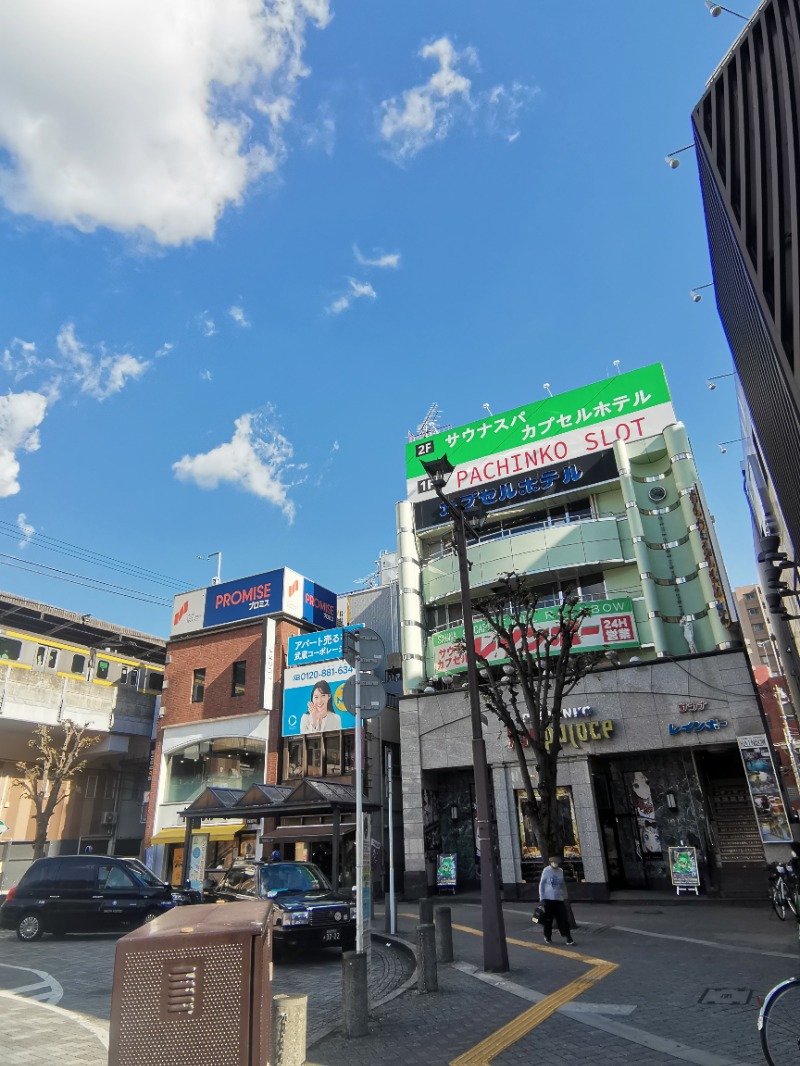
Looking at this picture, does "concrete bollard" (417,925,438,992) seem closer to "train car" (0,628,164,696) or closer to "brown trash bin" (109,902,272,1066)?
"brown trash bin" (109,902,272,1066)

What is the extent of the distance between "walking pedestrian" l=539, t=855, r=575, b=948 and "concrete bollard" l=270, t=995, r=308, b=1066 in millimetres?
8392

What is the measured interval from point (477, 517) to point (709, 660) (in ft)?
41.7

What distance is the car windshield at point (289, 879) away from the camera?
41.1ft

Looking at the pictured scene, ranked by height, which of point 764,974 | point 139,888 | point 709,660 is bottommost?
point 764,974

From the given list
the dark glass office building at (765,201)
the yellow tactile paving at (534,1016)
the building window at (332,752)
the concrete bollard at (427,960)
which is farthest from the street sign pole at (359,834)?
the building window at (332,752)

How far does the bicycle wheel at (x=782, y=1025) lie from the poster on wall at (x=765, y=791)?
642 inches

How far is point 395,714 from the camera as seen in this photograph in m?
30.2

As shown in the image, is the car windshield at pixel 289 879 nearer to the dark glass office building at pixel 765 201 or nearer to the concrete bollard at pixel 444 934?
the concrete bollard at pixel 444 934

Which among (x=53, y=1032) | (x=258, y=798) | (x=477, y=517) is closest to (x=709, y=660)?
(x=477, y=517)

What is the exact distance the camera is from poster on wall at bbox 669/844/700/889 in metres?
19.7

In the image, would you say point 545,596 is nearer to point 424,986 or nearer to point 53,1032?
point 424,986

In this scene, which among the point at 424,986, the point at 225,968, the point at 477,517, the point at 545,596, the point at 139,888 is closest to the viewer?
the point at 225,968

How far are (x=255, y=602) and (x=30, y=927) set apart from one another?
19225mm

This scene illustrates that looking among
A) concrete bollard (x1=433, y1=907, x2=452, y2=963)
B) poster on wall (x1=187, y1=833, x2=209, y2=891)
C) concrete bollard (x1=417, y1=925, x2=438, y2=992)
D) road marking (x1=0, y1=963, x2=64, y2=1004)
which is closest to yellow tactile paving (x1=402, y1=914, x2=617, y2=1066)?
concrete bollard (x1=417, y1=925, x2=438, y2=992)
